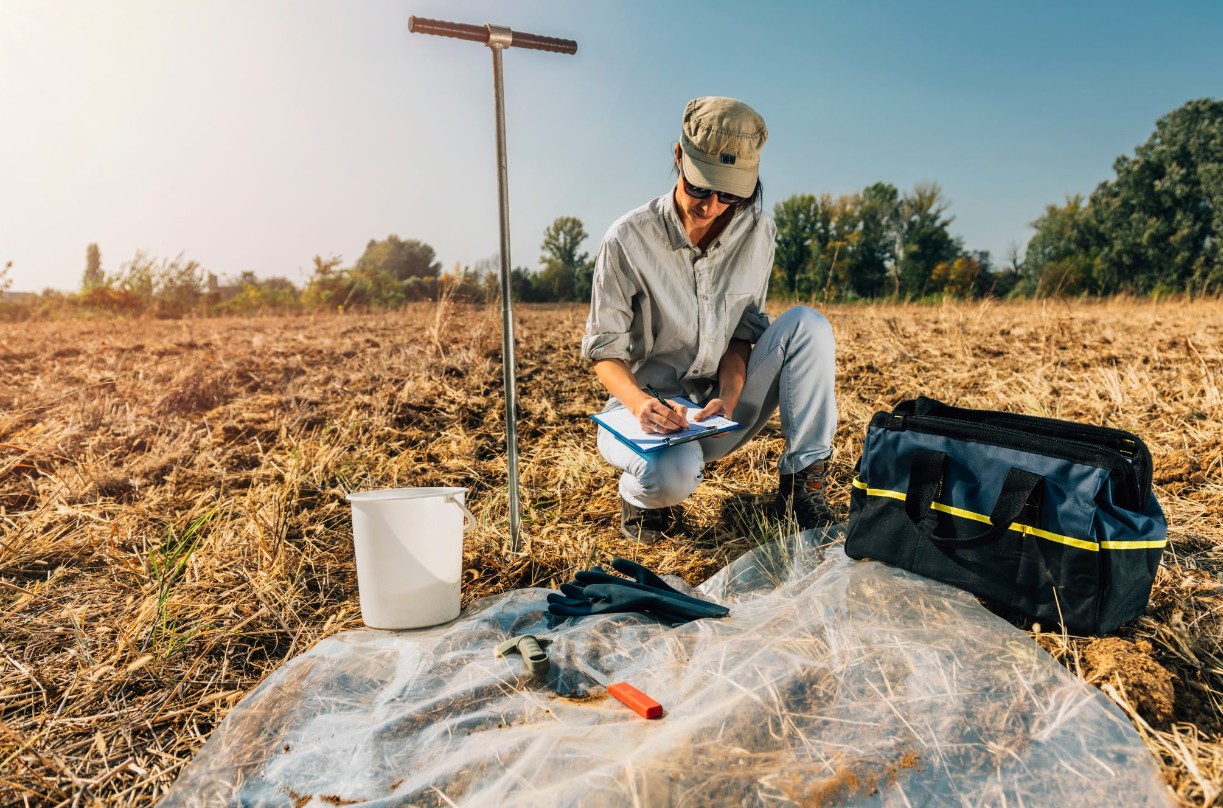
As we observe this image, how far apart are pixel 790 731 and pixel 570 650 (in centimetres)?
53

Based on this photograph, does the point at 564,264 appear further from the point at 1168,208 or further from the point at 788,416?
the point at 1168,208

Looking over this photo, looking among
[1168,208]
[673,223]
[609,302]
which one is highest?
[1168,208]

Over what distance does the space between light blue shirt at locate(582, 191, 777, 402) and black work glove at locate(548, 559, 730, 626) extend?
2.57 feet

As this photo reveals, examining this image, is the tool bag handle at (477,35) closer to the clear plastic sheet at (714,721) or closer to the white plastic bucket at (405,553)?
the white plastic bucket at (405,553)

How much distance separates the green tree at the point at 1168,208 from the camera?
91.0 feet

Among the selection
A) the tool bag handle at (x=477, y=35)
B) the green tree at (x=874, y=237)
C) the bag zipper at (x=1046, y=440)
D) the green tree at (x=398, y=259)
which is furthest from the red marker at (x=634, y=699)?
the green tree at (x=874, y=237)

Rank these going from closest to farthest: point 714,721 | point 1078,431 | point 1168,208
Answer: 1. point 714,721
2. point 1078,431
3. point 1168,208

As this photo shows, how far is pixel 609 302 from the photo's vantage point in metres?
2.42

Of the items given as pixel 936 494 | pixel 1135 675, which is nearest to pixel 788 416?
pixel 936 494

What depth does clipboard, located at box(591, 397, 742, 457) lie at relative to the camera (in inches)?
80.7

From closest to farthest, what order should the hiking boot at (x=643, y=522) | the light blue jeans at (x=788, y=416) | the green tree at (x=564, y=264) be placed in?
the light blue jeans at (x=788, y=416) < the hiking boot at (x=643, y=522) < the green tree at (x=564, y=264)

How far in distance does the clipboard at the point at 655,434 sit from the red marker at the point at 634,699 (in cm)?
73

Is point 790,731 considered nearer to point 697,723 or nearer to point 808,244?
point 697,723

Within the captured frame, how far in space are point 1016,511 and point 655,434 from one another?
3.07ft
